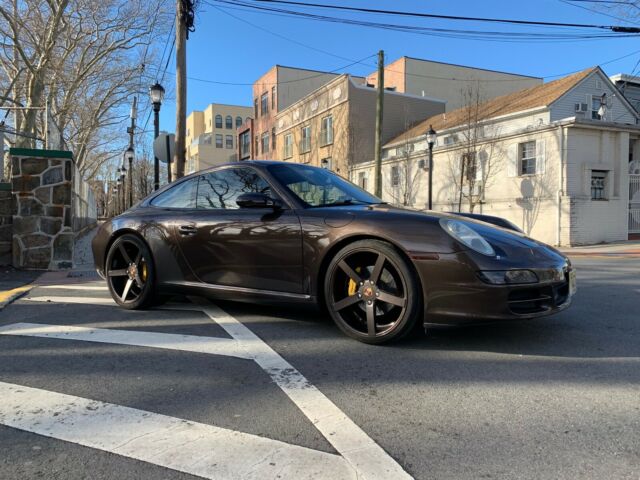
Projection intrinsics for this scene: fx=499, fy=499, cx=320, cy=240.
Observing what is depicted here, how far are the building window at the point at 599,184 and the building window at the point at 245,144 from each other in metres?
36.2

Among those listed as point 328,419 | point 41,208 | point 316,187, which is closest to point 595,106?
point 316,187

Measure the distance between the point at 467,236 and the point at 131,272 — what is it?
11.5ft

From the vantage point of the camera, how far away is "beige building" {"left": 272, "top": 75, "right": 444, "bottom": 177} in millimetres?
31375

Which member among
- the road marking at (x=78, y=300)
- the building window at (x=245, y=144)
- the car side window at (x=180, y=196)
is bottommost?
the road marking at (x=78, y=300)

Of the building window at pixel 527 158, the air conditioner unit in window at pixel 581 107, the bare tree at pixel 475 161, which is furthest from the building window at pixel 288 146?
the building window at pixel 527 158

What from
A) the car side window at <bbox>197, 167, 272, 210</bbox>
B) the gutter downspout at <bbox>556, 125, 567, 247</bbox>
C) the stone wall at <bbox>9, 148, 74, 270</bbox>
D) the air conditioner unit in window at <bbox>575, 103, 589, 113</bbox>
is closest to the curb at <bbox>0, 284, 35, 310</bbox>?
the stone wall at <bbox>9, 148, 74, 270</bbox>

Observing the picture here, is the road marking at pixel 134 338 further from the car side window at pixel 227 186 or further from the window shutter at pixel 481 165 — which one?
the window shutter at pixel 481 165

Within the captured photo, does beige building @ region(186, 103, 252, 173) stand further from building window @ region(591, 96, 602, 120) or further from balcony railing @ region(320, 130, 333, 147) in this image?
building window @ region(591, 96, 602, 120)

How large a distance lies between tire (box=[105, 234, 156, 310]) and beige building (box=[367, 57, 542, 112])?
33392mm

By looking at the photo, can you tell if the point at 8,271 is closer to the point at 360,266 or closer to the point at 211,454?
the point at 360,266

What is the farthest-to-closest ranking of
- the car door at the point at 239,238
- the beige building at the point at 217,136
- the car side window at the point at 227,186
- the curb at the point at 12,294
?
the beige building at the point at 217,136 < the curb at the point at 12,294 < the car side window at the point at 227,186 < the car door at the point at 239,238

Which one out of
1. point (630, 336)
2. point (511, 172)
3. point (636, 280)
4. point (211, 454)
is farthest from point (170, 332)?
point (511, 172)

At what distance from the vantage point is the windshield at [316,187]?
14.4ft

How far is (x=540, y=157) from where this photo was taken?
60.6 feet
